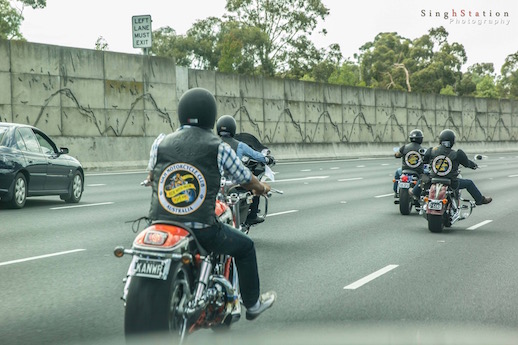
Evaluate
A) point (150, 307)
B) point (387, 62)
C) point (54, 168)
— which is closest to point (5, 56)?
point (54, 168)

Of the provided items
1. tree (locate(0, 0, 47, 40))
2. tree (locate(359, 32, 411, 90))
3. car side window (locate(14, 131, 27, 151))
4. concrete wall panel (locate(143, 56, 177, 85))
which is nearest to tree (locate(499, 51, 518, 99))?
tree (locate(359, 32, 411, 90))

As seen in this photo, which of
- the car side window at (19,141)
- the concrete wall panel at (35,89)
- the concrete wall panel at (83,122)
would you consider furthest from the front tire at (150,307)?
the concrete wall panel at (83,122)

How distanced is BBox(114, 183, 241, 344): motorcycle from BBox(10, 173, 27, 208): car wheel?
421 inches

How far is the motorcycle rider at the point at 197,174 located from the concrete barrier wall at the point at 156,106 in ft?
78.0

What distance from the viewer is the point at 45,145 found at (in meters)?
17.0

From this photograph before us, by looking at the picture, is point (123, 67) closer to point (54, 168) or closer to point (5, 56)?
point (5, 56)

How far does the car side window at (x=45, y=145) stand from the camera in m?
16.7

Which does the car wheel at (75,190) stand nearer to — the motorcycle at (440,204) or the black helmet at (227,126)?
the motorcycle at (440,204)

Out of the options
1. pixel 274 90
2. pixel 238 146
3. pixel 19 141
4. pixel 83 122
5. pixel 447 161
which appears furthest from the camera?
pixel 274 90

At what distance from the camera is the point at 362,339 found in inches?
236

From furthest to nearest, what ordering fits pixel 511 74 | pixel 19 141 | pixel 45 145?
pixel 511 74
pixel 45 145
pixel 19 141

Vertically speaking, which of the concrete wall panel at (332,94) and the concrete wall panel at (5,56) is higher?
the concrete wall panel at (5,56)

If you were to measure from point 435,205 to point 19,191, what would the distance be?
7729 mm

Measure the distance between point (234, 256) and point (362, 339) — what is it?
114 centimetres
